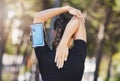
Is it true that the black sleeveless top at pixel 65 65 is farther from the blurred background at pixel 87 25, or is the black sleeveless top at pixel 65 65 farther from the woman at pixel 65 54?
the blurred background at pixel 87 25

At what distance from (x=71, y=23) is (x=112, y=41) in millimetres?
33486

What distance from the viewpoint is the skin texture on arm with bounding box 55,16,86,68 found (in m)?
4.12

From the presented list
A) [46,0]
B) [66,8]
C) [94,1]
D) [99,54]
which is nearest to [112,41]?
[99,54]

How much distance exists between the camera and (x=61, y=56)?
13.5 feet

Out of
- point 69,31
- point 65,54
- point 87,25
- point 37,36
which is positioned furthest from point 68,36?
point 87,25

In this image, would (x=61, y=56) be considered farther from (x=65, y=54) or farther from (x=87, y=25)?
(x=87, y=25)

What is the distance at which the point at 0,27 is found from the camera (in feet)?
97.9

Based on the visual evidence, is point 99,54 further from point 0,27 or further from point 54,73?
point 54,73

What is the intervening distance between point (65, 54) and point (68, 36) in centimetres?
15

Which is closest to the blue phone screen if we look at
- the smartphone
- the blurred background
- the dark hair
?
the smartphone

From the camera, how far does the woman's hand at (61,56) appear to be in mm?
4113

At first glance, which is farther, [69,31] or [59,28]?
[59,28]

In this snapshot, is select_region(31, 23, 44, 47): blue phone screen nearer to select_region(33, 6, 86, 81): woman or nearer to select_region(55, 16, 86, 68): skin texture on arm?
select_region(33, 6, 86, 81): woman

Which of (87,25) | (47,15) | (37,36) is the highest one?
(47,15)
